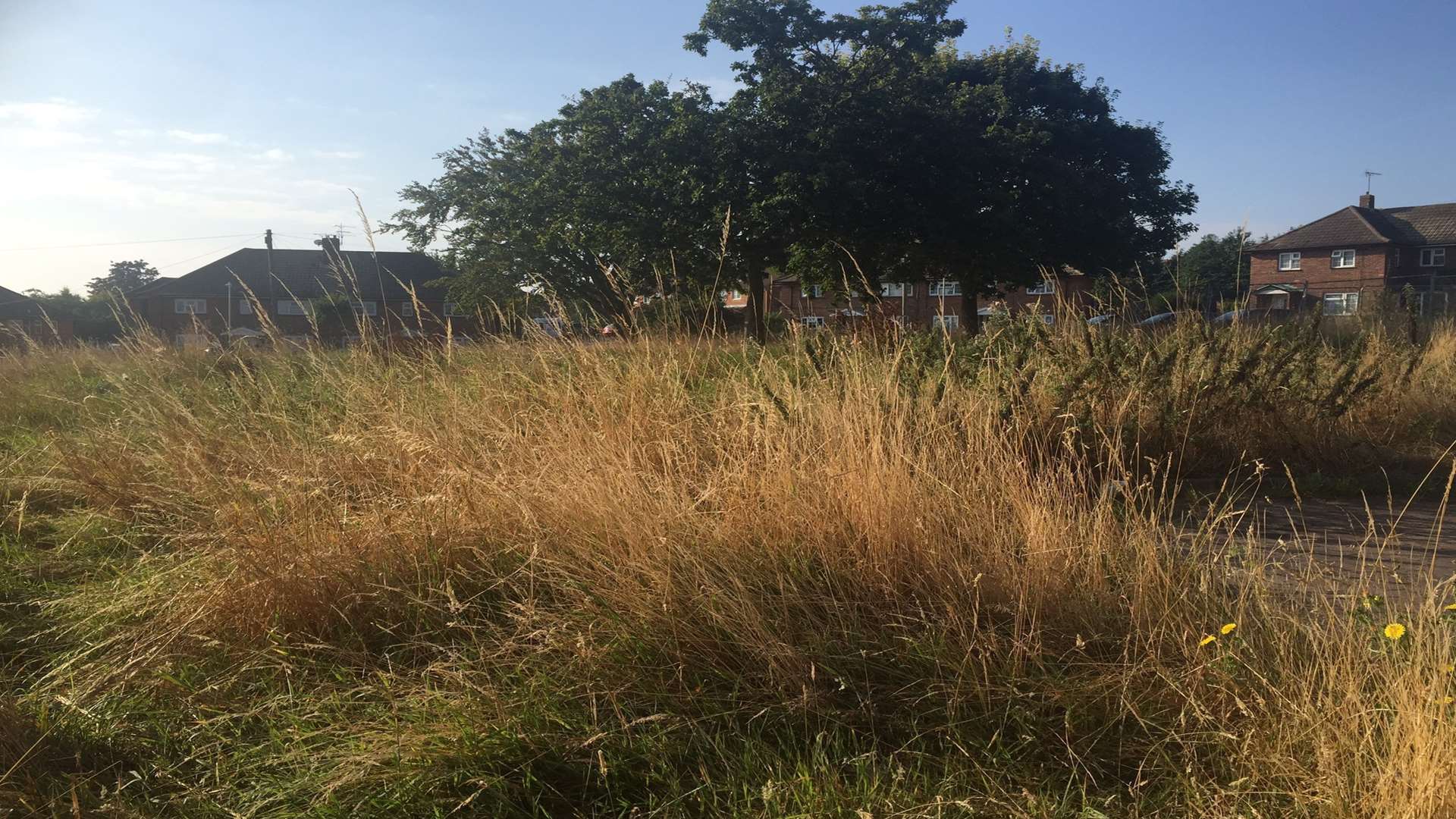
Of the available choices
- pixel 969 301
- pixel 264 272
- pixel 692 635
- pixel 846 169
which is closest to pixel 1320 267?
pixel 969 301

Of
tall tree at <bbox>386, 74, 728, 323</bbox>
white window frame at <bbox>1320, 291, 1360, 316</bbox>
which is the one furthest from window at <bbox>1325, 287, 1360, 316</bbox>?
tall tree at <bbox>386, 74, 728, 323</bbox>

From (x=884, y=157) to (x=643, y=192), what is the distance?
5.59 m

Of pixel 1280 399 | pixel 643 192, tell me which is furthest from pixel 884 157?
pixel 1280 399

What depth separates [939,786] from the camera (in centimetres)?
218

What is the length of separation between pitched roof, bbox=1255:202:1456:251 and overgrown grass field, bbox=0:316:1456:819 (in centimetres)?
5450

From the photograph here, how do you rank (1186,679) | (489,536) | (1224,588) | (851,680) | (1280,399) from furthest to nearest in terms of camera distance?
(1280,399)
(489,536)
(1224,588)
(851,680)
(1186,679)

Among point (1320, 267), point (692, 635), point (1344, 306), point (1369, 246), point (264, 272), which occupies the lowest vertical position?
point (692, 635)

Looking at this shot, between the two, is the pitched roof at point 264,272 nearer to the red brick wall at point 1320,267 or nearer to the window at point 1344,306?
the window at point 1344,306

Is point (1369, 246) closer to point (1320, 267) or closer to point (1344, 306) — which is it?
point (1320, 267)

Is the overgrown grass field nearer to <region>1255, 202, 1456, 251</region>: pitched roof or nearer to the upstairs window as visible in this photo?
the upstairs window

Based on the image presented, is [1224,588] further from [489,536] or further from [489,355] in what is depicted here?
[489,355]

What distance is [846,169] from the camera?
19.5m

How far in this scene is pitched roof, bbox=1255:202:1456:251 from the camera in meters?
47.4

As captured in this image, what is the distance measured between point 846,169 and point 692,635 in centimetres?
1809
